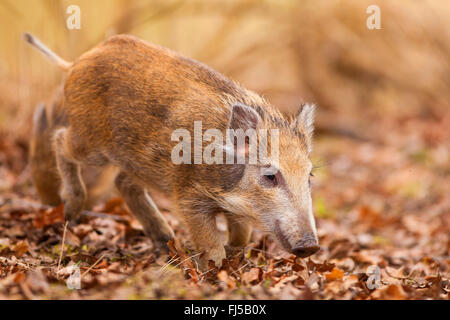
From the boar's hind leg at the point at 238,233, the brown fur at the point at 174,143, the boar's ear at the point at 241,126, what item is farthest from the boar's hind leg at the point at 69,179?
the boar's ear at the point at 241,126

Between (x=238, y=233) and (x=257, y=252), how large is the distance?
0.28m

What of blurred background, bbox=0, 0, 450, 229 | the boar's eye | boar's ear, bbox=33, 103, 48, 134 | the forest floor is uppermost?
blurred background, bbox=0, 0, 450, 229

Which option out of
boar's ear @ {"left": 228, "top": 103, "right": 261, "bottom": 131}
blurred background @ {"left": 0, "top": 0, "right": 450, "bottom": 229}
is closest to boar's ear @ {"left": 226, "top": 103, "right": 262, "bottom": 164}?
boar's ear @ {"left": 228, "top": 103, "right": 261, "bottom": 131}

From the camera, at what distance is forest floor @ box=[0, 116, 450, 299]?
3818 millimetres

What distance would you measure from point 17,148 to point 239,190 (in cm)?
532

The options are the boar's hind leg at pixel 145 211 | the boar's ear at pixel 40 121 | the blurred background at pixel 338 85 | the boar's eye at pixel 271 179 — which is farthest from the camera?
the blurred background at pixel 338 85

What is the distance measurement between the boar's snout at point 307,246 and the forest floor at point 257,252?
211mm

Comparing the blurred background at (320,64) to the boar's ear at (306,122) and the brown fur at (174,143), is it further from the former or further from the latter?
the boar's ear at (306,122)

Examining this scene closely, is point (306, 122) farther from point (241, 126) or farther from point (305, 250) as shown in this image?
point (305, 250)

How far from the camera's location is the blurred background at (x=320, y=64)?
987cm

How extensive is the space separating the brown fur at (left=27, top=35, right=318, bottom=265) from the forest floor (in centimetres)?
30

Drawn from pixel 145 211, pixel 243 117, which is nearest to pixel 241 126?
pixel 243 117

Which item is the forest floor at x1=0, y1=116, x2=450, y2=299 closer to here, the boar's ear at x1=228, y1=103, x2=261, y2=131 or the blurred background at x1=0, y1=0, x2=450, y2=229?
the blurred background at x1=0, y1=0, x2=450, y2=229

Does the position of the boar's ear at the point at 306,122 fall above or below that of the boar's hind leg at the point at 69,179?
above
